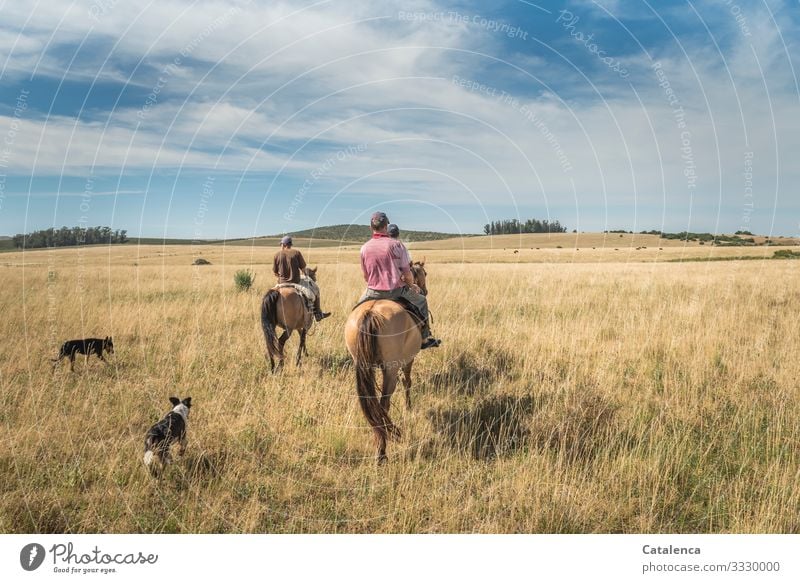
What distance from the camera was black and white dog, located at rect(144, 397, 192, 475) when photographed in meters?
4.88

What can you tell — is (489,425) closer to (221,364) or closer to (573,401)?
(573,401)

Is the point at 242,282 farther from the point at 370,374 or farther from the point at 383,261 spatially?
the point at 370,374

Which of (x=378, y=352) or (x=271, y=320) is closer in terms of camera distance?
(x=378, y=352)

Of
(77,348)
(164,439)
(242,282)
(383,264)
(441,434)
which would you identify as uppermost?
(383,264)

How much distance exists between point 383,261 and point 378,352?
1374 millimetres

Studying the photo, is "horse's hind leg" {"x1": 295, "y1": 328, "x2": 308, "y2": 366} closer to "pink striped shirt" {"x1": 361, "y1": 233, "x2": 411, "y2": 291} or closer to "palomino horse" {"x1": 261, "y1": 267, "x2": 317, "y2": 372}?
"palomino horse" {"x1": 261, "y1": 267, "x2": 317, "y2": 372}

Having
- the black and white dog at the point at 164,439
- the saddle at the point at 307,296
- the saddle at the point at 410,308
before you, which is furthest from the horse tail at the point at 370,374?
the saddle at the point at 307,296

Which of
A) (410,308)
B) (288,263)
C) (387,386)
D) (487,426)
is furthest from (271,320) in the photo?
(487,426)

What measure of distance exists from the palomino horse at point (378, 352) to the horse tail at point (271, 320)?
12.3 ft

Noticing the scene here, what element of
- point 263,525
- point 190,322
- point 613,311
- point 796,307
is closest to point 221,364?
point 190,322

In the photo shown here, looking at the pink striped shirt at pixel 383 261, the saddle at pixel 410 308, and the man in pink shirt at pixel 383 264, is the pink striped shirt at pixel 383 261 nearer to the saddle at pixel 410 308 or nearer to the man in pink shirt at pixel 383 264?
the man in pink shirt at pixel 383 264

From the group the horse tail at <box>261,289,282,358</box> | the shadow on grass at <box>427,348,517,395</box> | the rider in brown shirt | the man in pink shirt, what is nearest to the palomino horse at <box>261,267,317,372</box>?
the horse tail at <box>261,289,282,358</box>

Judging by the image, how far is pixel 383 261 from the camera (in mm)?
6184

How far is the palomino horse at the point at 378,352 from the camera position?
5531mm
